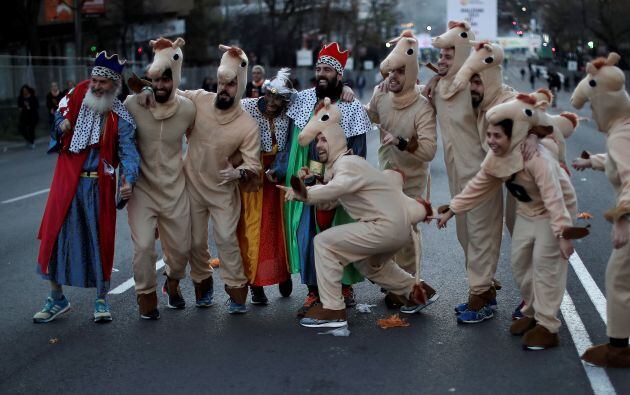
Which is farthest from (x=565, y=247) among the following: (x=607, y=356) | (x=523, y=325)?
(x=523, y=325)

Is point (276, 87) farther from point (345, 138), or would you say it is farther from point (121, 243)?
point (121, 243)

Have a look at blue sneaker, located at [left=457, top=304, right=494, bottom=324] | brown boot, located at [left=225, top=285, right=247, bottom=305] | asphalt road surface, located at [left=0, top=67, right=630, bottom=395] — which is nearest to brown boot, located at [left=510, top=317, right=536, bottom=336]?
asphalt road surface, located at [left=0, top=67, right=630, bottom=395]

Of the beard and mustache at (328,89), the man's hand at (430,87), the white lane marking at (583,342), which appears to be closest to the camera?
the white lane marking at (583,342)

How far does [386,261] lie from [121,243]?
4386mm

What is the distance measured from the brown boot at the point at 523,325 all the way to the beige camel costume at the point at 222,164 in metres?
2.05

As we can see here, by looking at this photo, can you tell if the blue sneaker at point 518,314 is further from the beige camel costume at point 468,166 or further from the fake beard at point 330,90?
the fake beard at point 330,90

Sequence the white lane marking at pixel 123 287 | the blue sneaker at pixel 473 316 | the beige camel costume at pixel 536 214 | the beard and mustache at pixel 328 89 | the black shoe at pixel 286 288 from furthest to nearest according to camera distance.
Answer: the white lane marking at pixel 123 287
the black shoe at pixel 286 288
the beard and mustache at pixel 328 89
the blue sneaker at pixel 473 316
the beige camel costume at pixel 536 214

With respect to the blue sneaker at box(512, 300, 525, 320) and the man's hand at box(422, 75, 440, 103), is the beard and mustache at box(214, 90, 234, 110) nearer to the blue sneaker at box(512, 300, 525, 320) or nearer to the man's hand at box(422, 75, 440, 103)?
the man's hand at box(422, 75, 440, 103)

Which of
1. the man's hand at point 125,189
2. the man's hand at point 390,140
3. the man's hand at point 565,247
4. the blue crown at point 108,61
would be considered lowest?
the man's hand at point 565,247

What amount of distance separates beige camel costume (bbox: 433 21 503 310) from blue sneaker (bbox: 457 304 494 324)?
4 centimetres

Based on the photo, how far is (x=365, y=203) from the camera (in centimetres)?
706

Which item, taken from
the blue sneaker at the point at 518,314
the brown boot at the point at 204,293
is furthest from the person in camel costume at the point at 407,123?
the brown boot at the point at 204,293

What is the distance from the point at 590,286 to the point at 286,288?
253 cm

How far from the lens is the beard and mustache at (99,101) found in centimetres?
712
